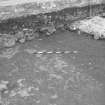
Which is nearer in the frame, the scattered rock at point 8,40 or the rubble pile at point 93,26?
the scattered rock at point 8,40

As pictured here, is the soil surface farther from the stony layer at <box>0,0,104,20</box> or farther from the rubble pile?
the stony layer at <box>0,0,104,20</box>

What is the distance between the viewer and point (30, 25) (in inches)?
210

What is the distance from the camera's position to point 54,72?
4148mm

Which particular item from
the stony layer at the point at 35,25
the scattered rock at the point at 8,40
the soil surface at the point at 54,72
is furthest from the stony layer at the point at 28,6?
the soil surface at the point at 54,72

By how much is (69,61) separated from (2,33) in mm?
1736

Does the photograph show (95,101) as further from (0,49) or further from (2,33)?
(2,33)

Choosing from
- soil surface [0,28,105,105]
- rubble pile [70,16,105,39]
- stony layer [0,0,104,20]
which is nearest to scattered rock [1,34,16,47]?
soil surface [0,28,105,105]

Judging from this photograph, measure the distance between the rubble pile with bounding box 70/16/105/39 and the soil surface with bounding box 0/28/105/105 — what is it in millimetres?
165

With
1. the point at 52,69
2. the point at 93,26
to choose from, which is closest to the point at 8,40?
the point at 52,69

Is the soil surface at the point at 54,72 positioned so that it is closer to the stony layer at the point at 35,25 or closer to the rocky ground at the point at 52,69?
the rocky ground at the point at 52,69

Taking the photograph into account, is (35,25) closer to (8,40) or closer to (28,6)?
(28,6)

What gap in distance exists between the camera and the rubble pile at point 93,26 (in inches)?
204

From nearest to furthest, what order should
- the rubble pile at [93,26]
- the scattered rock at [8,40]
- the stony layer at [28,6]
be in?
the scattered rock at [8,40], the stony layer at [28,6], the rubble pile at [93,26]

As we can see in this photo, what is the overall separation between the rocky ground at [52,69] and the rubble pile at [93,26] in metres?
0.15
